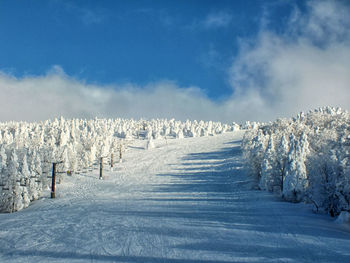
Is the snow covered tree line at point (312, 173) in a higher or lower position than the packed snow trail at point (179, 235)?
higher

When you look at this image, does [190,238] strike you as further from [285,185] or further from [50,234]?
[285,185]

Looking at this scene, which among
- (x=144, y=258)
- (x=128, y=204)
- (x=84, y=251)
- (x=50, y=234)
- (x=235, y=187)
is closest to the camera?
(x=144, y=258)

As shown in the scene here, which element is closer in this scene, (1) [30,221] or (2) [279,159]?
(1) [30,221]

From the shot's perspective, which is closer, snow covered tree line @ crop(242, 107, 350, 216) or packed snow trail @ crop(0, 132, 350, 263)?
packed snow trail @ crop(0, 132, 350, 263)

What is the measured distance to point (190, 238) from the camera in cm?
1452

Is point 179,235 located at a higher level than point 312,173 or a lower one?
lower

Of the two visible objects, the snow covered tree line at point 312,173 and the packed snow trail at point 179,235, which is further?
the snow covered tree line at point 312,173

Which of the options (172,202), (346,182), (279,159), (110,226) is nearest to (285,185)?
(279,159)

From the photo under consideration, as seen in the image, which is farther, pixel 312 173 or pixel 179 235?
pixel 312 173

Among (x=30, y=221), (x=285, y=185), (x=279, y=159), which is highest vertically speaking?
(x=279, y=159)

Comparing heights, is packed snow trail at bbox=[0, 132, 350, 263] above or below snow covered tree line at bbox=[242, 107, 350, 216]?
below

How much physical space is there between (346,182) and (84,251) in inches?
656

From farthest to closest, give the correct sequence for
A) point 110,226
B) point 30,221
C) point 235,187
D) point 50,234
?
point 235,187
point 30,221
point 110,226
point 50,234

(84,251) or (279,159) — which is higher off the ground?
(279,159)
